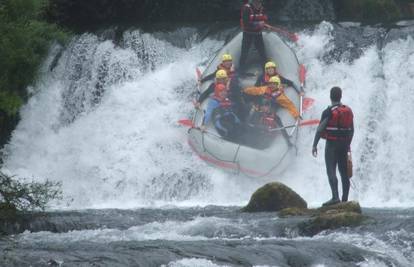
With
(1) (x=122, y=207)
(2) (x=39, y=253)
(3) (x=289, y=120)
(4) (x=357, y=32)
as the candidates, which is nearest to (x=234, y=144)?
(3) (x=289, y=120)

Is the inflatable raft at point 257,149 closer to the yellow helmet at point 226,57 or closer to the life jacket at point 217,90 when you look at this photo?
the life jacket at point 217,90

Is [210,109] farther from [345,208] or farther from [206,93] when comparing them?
[345,208]

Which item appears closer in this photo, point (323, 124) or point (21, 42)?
point (323, 124)

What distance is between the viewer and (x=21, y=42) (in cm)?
1752

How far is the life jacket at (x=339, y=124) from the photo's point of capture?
1212 centimetres

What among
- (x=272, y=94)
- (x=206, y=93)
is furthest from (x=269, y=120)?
(x=206, y=93)

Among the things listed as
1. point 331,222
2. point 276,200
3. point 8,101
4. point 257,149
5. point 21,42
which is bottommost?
point 331,222

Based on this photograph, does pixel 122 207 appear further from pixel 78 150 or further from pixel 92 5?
pixel 92 5

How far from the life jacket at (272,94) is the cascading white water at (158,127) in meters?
0.65

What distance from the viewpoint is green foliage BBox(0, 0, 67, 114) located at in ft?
54.8

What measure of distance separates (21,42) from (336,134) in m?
7.07

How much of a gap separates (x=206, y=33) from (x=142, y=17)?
199 centimetres

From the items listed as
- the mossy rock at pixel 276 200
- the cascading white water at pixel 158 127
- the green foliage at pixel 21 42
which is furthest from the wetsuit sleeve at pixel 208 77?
the mossy rock at pixel 276 200

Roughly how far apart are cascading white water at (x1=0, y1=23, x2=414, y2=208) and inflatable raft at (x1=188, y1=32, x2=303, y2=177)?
19cm
